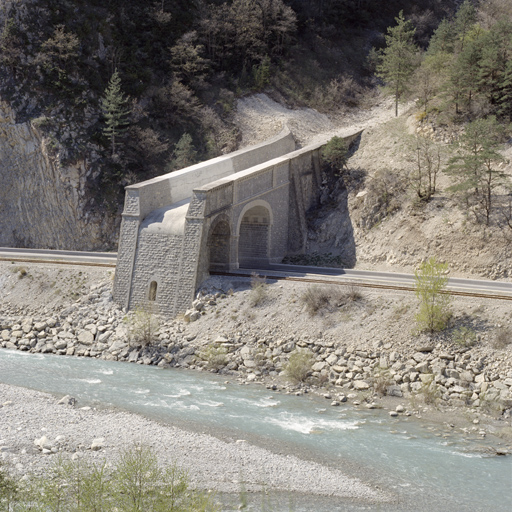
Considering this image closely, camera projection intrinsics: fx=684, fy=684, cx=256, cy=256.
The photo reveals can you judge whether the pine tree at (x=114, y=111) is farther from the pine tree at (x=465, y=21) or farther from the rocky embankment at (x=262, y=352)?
the pine tree at (x=465, y=21)

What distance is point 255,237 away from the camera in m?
33.8

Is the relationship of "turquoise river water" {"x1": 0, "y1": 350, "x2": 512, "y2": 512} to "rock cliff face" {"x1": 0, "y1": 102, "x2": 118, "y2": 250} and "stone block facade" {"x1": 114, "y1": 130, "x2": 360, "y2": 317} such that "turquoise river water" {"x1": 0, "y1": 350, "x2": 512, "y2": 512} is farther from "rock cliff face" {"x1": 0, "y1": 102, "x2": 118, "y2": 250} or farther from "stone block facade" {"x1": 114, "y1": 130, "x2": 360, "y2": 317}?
"rock cliff face" {"x1": 0, "y1": 102, "x2": 118, "y2": 250}

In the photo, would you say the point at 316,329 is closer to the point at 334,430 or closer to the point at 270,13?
the point at 334,430

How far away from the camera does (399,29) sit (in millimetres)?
46156

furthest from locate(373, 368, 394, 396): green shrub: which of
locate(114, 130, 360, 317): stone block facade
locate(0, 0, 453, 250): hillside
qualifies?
locate(0, 0, 453, 250): hillside

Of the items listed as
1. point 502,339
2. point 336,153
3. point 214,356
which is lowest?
point 214,356

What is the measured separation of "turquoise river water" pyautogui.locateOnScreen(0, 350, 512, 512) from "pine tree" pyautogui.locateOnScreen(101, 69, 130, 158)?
17493mm

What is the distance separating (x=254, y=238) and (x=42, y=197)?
45.1 feet

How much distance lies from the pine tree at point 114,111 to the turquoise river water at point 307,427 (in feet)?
57.4

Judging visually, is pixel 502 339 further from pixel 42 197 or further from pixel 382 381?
pixel 42 197

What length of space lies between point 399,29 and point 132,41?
59.0 feet

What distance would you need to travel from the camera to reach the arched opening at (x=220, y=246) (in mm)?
30328

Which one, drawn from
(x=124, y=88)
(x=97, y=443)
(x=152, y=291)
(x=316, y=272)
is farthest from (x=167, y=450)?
(x=124, y=88)

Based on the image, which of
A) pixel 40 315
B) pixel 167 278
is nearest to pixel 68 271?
pixel 40 315
